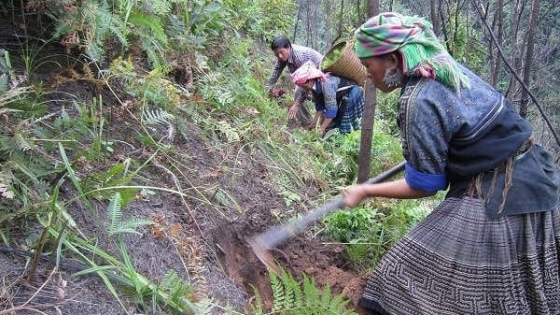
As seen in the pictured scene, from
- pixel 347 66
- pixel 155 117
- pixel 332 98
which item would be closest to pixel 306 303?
pixel 155 117

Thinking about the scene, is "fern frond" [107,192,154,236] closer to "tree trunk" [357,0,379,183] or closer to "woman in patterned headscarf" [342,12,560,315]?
"woman in patterned headscarf" [342,12,560,315]

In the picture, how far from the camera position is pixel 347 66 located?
660 centimetres

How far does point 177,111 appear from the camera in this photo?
3676 mm

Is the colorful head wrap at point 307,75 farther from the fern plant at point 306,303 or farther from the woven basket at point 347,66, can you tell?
the fern plant at point 306,303

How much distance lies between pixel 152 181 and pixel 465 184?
1569mm

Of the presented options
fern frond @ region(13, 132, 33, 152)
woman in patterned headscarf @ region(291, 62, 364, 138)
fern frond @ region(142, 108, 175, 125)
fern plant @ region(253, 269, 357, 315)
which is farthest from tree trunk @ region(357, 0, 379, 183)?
woman in patterned headscarf @ region(291, 62, 364, 138)

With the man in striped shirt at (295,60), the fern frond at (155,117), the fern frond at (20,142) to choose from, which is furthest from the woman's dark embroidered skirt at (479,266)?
the man in striped shirt at (295,60)

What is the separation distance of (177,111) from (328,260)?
138 centimetres

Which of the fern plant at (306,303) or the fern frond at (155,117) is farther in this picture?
the fern frond at (155,117)

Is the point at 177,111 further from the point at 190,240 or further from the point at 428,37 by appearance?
the point at 428,37

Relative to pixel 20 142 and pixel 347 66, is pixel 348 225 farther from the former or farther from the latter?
pixel 347 66

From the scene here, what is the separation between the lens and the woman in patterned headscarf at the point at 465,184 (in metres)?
2.33

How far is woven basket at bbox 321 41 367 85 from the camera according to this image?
21.5 feet

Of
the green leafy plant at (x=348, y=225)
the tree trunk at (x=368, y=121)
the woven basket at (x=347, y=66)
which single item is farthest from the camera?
the woven basket at (x=347, y=66)
